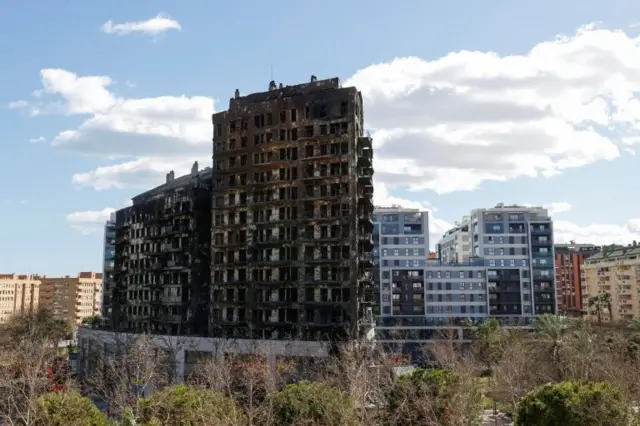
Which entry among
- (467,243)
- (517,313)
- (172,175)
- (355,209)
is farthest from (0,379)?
(467,243)

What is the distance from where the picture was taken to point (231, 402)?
36.3m

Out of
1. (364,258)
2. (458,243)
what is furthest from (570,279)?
A: (364,258)

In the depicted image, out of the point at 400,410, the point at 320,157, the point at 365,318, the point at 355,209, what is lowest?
the point at 400,410

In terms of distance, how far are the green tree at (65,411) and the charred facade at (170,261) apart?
46.0 metres

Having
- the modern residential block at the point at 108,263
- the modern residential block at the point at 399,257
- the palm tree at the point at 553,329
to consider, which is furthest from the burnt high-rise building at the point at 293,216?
the modern residential block at the point at 108,263

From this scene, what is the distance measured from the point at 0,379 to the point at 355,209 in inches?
1497

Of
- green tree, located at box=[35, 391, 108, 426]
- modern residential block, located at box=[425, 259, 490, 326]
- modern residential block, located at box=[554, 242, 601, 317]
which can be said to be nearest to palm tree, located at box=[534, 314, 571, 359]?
modern residential block, located at box=[425, 259, 490, 326]

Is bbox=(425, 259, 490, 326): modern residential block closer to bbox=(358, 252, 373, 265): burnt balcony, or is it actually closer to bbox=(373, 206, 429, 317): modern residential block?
bbox=(373, 206, 429, 317): modern residential block

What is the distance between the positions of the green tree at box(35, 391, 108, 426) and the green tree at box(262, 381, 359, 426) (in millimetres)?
10389

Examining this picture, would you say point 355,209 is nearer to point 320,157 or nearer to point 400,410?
point 320,157

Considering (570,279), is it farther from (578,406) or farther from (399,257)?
(578,406)

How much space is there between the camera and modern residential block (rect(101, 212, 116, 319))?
12656cm

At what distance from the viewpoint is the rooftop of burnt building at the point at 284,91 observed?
73250mm

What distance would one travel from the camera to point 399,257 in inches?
4934
